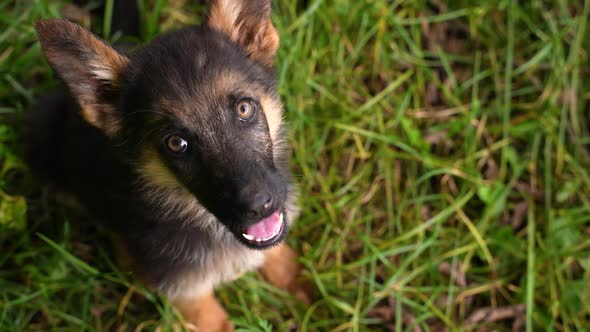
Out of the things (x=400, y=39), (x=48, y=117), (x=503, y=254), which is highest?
(x=48, y=117)

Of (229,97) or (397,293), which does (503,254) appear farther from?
(229,97)

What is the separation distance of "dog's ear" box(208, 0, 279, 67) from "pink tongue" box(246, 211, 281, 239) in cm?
82

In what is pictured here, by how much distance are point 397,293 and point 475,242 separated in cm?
73

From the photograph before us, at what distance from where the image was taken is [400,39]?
4559mm

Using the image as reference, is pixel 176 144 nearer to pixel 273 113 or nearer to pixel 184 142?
pixel 184 142

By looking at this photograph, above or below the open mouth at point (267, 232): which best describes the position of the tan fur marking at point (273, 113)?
above

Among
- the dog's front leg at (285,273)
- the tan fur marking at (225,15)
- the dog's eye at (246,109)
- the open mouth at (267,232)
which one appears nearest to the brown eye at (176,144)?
the dog's eye at (246,109)

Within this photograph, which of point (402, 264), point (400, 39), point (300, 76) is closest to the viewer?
point (402, 264)

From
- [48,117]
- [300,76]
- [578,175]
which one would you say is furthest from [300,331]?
[578,175]

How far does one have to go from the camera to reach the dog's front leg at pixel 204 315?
11.6ft

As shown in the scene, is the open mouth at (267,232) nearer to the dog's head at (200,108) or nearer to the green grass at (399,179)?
the dog's head at (200,108)

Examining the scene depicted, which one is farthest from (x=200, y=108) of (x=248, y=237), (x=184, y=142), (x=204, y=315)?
(x=204, y=315)

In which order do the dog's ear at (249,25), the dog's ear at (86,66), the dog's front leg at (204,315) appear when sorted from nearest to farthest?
the dog's ear at (86,66), the dog's ear at (249,25), the dog's front leg at (204,315)

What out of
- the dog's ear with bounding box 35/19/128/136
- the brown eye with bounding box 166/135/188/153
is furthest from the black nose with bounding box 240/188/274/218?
the dog's ear with bounding box 35/19/128/136
